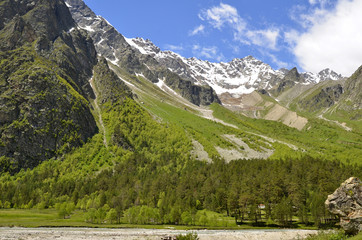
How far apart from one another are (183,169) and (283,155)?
74403 mm

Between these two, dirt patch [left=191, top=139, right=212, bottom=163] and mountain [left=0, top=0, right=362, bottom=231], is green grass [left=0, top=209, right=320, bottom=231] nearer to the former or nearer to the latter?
→ mountain [left=0, top=0, right=362, bottom=231]

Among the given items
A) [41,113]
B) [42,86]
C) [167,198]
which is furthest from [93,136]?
[167,198]

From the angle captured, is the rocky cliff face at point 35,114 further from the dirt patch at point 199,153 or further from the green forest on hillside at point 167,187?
the dirt patch at point 199,153

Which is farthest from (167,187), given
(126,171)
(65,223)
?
(65,223)

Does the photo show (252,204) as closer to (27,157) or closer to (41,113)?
(27,157)

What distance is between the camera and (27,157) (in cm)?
14975

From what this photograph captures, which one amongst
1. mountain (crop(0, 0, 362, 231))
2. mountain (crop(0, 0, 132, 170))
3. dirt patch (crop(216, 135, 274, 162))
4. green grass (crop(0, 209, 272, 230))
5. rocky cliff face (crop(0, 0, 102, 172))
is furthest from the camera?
dirt patch (crop(216, 135, 274, 162))

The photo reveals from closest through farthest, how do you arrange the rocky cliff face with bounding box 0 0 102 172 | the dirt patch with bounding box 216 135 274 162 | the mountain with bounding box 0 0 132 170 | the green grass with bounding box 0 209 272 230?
the green grass with bounding box 0 209 272 230 < the mountain with bounding box 0 0 132 170 < the rocky cliff face with bounding box 0 0 102 172 < the dirt patch with bounding box 216 135 274 162

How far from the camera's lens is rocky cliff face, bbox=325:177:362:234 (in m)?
44.5

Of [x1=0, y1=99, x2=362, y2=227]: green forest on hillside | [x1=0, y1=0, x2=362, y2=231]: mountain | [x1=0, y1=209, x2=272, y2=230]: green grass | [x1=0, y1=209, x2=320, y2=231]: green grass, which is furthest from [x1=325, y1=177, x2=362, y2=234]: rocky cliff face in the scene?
[x1=0, y1=209, x2=272, y2=230]: green grass

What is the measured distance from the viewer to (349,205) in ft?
154

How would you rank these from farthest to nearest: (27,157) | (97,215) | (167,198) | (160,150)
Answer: (160,150) < (27,157) < (167,198) < (97,215)

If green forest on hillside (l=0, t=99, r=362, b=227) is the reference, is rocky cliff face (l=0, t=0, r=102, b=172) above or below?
above

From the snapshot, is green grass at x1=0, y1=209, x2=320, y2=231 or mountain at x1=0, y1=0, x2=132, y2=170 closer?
green grass at x1=0, y1=209, x2=320, y2=231
